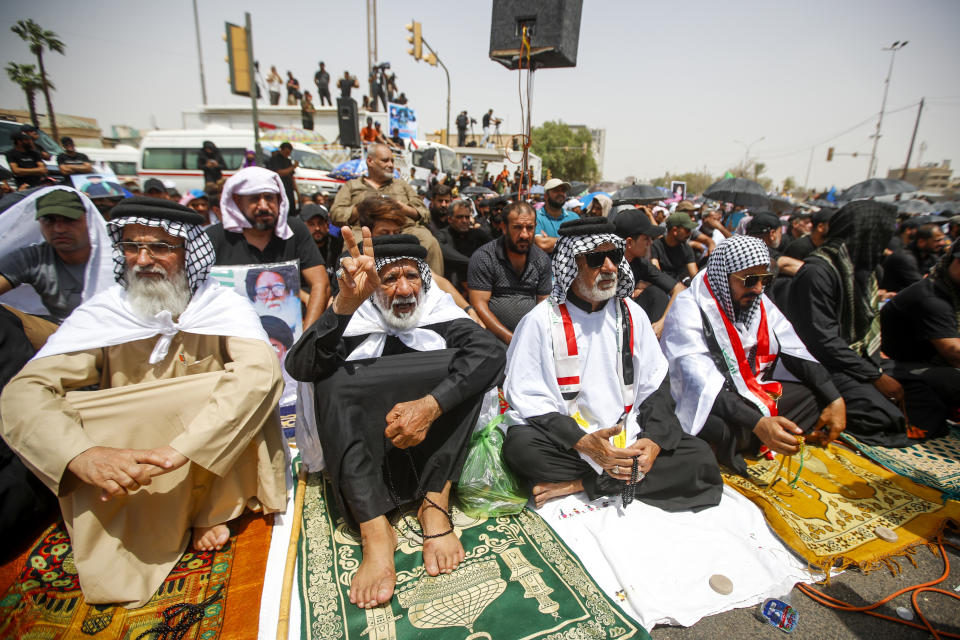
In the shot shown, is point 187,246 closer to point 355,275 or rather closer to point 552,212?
point 355,275

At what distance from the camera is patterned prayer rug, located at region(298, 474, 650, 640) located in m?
1.92

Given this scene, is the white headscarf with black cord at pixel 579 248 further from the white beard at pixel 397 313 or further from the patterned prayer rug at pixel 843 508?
the patterned prayer rug at pixel 843 508

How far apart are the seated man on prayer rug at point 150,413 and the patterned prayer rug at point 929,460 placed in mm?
4149

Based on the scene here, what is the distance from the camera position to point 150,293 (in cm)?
236

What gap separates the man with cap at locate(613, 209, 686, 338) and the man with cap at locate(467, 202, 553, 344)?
39.3 inches

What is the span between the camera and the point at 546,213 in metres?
6.01

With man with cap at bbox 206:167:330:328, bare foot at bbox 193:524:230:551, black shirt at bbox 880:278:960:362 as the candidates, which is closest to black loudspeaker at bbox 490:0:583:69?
man with cap at bbox 206:167:330:328

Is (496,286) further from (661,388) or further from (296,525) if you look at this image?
(296,525)

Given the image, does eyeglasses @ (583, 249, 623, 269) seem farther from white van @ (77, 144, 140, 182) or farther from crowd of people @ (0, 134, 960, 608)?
white van @ (77, 144, 140, 182)

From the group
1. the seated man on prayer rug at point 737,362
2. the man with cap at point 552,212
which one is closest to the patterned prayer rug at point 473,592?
the seated man on prayer rug at point 737,362

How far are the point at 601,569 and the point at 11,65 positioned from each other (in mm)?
35028

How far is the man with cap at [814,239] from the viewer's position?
4984mm

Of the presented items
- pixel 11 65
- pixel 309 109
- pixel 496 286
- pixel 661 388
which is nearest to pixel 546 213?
pixel 496 286

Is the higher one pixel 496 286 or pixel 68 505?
pixel 496 286
